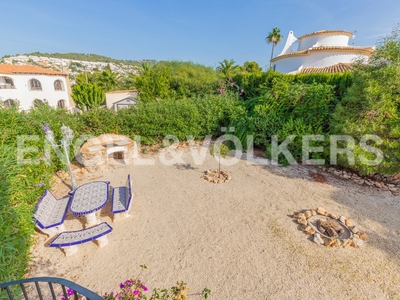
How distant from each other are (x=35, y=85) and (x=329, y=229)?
34.8 metres

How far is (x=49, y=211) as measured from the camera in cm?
428

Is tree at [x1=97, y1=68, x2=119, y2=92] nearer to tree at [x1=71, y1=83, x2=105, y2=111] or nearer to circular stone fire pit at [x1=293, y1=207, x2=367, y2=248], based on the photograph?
tree at [x1=71, y1=83, x2=105, y2=111]

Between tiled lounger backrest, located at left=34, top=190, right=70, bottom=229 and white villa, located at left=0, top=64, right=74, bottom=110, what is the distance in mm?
23404

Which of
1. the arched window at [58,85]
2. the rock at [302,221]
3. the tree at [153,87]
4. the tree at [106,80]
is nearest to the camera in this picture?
the rock at [302,221]

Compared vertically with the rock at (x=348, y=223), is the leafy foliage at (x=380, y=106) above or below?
above

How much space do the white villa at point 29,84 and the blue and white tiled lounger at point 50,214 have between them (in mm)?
23435

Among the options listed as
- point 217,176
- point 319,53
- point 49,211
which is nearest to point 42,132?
point 49,211

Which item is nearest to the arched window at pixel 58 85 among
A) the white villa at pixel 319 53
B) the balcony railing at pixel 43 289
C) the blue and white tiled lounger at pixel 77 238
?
the white villa at pixel 319 53

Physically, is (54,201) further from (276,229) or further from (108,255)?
(276,229)

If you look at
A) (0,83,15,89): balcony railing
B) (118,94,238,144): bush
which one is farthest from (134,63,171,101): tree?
(0,83,15,89): balcony railing

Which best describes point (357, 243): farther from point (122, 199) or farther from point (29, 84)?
point (29, 84)

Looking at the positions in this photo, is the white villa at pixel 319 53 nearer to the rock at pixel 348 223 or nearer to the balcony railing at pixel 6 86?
the rock at pixel 348 223

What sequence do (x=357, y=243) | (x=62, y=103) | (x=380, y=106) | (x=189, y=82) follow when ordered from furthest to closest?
(x=62, y=103) → (x=189, y=82) → (x=380, y=106) → (x=357, y=243)

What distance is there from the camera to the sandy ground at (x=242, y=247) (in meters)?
3.11
